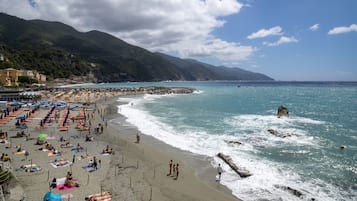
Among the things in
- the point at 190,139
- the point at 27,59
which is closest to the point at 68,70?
the point at 27,59

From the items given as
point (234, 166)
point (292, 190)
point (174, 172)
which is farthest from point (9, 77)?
point (292, 190)

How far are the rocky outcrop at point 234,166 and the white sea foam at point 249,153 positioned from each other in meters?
0.35

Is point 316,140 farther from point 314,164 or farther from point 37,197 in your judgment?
point 37,197

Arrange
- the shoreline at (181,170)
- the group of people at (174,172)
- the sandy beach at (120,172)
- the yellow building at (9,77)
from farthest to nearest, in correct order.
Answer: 1. the yellow building at (9,77)
2. the group of people at (174,172)
3. the shoreline at (181,170)
4. the sandy beach at (120,172)

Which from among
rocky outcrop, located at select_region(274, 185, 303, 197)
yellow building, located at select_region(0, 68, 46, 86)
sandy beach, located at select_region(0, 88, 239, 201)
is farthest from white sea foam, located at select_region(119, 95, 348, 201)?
yellow building, located at select_region(0, 68, 46, 86)

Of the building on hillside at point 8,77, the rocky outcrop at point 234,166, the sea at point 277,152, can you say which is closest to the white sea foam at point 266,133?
the sea at point 277,152

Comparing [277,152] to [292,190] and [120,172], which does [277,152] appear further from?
[120,172]

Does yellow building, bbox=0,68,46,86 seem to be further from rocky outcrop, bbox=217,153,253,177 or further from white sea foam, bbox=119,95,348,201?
rocky outcrop, bbox=217,153,253,177

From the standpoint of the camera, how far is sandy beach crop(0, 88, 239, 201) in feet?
46.4

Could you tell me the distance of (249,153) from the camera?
74.2ft

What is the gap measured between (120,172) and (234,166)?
847 cm

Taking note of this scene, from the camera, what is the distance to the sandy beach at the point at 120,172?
46.4 feet

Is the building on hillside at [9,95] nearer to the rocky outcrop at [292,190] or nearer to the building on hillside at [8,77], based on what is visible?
the building on hillside at [8,77]

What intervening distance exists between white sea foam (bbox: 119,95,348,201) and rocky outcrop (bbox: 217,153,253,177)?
0.35 meters
